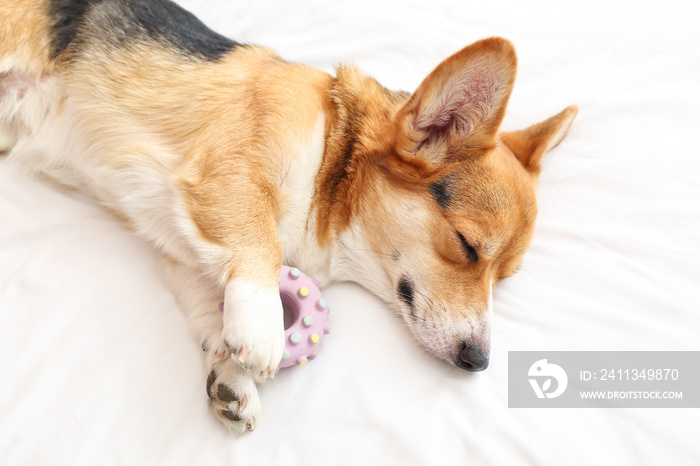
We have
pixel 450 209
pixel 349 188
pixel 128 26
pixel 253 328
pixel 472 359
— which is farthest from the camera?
pixel 128 26

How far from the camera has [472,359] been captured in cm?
153

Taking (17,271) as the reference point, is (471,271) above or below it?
above

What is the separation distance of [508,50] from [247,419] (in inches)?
50.2

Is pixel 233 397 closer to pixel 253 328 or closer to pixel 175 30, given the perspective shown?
pixel 253 328

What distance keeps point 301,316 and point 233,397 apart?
0.30 meters

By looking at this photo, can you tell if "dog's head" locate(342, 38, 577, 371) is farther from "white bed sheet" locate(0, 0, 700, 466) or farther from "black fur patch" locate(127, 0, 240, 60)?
"black fur patch" locate(127, 0, 240, 60)

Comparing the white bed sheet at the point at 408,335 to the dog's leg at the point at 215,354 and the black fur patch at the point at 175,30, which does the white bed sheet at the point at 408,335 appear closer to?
the dog's leg at the point at 215,354

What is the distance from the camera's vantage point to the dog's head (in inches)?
61.9

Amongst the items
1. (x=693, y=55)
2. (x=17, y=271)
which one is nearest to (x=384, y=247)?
(x=17, y=271)

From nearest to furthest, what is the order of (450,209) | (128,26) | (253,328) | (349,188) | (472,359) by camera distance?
(253,328), (472,359), (450,209), (349,188), (128,26)

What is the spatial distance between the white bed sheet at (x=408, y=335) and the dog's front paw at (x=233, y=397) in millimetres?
39

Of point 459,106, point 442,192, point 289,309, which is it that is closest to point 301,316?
point 289,309

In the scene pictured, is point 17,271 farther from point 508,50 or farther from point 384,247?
point 508,50

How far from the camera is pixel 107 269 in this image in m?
1.71
